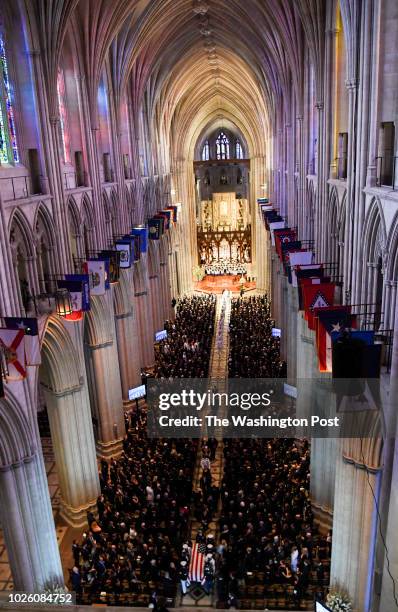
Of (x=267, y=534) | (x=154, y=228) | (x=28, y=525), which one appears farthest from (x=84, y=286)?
(x=154, y=228)

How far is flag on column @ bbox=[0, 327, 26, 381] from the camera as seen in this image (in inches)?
457

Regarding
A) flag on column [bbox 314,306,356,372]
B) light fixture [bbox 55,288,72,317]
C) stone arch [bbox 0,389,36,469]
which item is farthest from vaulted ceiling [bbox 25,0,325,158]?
stone arch [bbox 0,389,36,469]

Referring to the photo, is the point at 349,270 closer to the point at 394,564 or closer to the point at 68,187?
the point at 394,564

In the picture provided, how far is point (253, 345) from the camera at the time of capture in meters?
28.9

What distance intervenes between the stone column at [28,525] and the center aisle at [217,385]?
3.87m

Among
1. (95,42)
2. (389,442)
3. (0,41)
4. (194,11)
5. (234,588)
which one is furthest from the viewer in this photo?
(194,11)

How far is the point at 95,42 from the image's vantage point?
20031mm

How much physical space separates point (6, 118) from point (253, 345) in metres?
18.0

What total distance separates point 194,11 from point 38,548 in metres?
27.7

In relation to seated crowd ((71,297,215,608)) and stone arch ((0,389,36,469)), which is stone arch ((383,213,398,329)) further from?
stone arch ((0,389,36,469))

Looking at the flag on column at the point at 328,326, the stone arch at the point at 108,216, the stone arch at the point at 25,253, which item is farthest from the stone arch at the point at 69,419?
the flag on column at the point at 328,326

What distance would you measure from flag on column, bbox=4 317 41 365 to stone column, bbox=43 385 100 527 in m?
5.36

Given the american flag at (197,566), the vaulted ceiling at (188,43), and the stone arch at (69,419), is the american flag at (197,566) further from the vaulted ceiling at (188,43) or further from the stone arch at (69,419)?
the vaulted ceiling at (188,43)

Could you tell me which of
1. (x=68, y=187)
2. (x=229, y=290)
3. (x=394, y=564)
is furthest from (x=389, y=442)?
(x=229, y=290)
